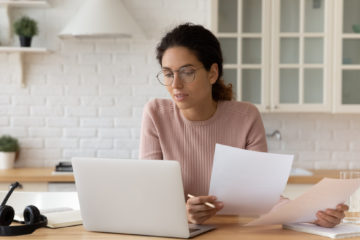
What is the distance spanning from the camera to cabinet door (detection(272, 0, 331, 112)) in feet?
12.6

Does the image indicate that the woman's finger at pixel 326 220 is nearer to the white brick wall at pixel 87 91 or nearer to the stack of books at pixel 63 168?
the stack of books at pixel 63 168

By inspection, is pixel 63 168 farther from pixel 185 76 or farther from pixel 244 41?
pixel 185 76

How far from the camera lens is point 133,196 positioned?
167 cm

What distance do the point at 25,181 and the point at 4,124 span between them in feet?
2.18

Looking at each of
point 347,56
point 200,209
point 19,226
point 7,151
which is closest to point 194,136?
point 200,209

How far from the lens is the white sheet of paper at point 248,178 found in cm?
175

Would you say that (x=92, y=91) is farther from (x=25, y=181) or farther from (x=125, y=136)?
(x=25, y=181)

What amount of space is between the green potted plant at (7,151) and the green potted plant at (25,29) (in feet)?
2.21

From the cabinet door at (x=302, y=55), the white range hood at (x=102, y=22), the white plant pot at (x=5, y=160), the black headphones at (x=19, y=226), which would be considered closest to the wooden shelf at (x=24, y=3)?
the white range hood at (x=102, y=22)

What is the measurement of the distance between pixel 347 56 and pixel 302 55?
31cm

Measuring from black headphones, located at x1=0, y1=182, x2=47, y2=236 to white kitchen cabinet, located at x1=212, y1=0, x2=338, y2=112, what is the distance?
2242 mm

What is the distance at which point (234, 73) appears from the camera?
386cm

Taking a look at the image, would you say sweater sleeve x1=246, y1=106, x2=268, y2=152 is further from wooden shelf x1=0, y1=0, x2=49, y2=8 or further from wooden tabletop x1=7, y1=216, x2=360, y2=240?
wooden shelf x1=0, y1=0, x2=49, y2=8

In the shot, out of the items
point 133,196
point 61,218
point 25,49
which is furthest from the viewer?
point 25,49
